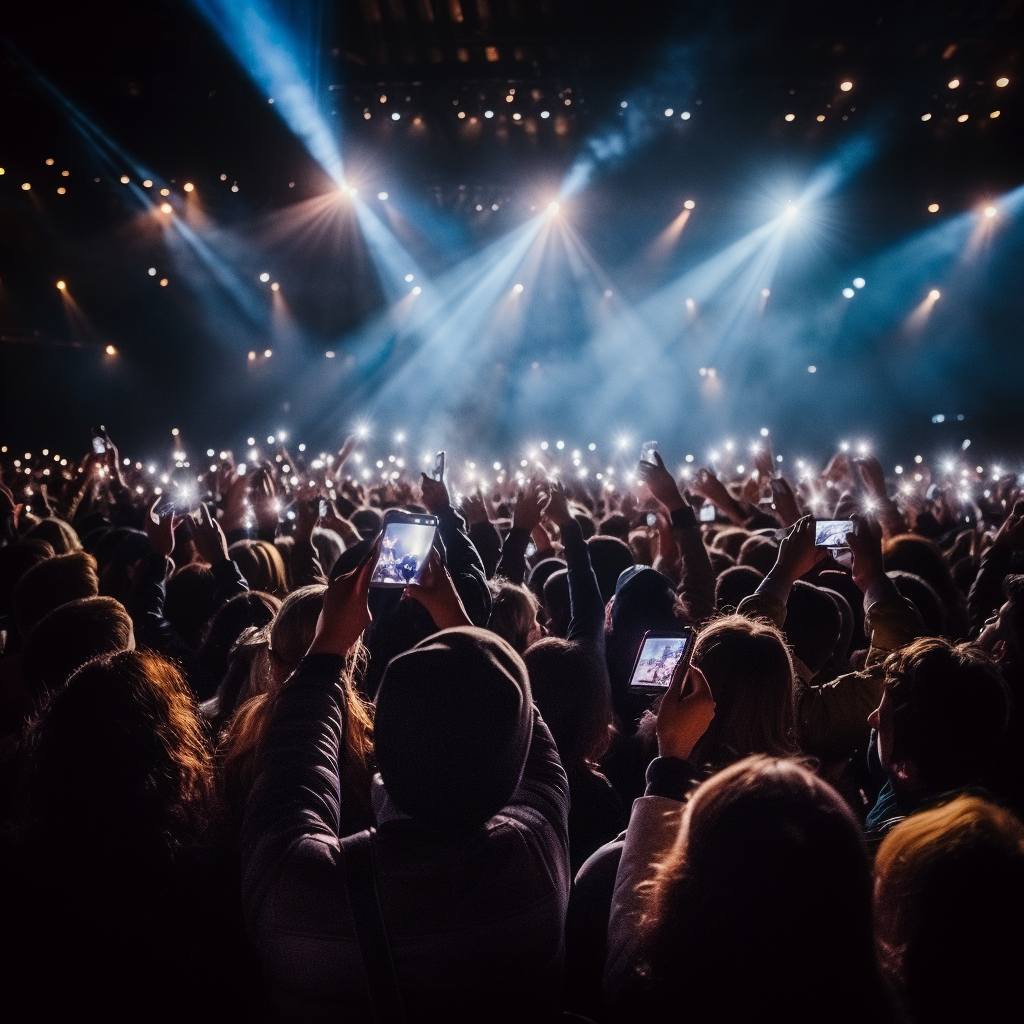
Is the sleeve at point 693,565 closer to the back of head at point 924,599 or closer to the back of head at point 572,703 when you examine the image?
the back of head at point 924,599

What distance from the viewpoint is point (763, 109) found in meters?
11.6

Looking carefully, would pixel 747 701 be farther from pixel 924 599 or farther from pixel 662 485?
pixel 924 599

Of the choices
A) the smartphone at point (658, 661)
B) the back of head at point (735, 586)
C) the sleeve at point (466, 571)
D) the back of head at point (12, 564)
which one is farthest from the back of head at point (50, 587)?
the back of head at point (735, 586)

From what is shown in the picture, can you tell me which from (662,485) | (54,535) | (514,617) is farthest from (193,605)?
(662,485)

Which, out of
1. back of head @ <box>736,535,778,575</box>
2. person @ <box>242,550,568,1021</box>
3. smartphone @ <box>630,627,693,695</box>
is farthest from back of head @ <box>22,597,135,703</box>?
back of head @ <box>736,535,778,575</box>

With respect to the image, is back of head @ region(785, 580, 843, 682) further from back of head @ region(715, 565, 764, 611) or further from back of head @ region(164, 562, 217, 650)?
back of head @ region(164, 562, 217, 650)

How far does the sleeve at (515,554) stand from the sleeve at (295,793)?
226 cm

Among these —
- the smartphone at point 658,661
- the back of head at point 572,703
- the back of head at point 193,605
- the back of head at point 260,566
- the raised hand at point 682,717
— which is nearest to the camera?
the raised hand at point 682,717

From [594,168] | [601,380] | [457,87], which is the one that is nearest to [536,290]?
[601,380]

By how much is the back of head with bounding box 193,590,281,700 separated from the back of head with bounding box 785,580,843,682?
2.19 meters

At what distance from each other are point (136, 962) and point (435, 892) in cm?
64

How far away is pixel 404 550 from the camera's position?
1995mm

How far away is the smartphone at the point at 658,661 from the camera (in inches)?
75.3

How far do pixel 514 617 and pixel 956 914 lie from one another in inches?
77.5
